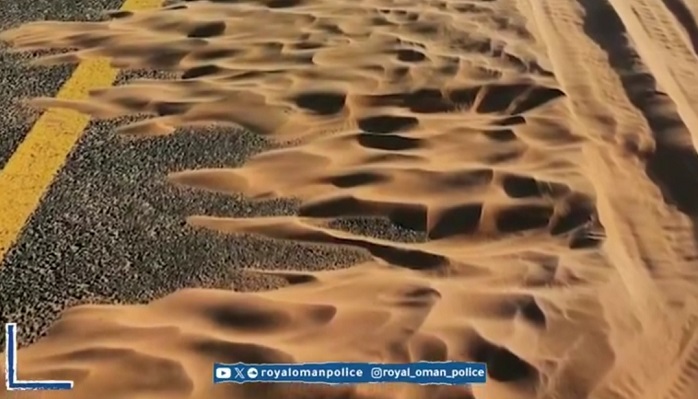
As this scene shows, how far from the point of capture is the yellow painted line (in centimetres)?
350

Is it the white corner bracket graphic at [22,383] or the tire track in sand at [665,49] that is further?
the tire track in sand at [665,49]

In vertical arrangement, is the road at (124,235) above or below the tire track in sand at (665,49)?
above

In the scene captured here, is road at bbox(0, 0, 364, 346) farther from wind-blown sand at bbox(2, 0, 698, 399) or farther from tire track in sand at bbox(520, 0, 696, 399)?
tire track in sand at bbox(520, 0, 696, 399)

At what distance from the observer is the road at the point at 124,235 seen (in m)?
3.15

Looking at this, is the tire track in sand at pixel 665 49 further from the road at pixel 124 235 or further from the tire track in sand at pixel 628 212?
the road at pixel 124 235

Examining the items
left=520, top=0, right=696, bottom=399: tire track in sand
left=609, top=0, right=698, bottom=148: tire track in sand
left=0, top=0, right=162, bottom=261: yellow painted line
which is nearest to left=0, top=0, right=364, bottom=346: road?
Answer: left=0, top=0, right=162, bottom=261: yellow painted line

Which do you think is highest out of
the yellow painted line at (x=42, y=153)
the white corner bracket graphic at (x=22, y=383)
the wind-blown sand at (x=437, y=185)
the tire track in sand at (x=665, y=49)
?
the yellow painted line at (x=42, y=153)

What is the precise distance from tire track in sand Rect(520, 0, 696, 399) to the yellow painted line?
1890 millimetres

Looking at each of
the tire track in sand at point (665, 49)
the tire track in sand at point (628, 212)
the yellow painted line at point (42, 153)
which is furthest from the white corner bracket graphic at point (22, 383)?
the tire track in sand at point (665, 49)

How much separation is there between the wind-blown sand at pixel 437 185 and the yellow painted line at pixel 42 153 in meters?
0.10

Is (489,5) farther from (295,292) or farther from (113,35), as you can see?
(295,292)

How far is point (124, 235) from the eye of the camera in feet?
11.2

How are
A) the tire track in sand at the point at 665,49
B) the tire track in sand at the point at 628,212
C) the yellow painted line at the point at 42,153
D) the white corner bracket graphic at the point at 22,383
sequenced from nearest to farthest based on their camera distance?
1. the white corner bracket graphic at the point at 22,383
2. the tire track in sand at the point at 628,212
3. the yellow painted line at the point at 42,153
4. the tire track in sand at the point at 665,49

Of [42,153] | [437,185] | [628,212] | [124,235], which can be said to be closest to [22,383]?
[124,235]
